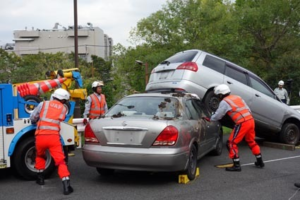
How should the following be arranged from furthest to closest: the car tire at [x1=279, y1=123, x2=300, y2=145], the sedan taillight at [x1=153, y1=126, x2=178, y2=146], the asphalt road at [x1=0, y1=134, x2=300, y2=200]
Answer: the car tire at [x1=279, y1=123, x2=300, y2=145], the sedan taillight at [x1=153, y1=126, x2=178, y2=146], the asphalt road at [x1=0, y1=134, x2=300, y2=200]

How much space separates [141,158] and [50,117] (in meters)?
1.51

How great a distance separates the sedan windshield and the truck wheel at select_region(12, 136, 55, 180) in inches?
52.8

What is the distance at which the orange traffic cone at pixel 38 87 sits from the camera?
653 cm

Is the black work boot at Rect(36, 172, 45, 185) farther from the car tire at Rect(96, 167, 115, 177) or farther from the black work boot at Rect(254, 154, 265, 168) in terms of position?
the black work boot at Rect(254, 154, 265, 168)

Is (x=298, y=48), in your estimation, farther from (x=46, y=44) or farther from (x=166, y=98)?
(x=46, y=44)

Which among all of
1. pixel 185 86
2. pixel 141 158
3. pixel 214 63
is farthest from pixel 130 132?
pixel 214 63

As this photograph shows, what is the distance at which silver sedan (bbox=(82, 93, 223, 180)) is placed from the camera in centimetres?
544

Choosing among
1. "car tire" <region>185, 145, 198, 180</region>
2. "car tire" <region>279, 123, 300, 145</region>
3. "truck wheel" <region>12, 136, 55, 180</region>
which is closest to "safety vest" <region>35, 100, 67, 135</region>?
"truck wheel" <region>12, 136, 55, 180</region>

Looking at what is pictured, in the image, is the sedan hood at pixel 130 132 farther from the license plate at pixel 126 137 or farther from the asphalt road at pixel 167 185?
the asphalt road at pixel 167 185

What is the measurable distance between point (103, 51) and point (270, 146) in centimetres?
10004

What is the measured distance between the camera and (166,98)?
647cm

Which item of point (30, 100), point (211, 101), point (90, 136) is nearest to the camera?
point (90, 136)

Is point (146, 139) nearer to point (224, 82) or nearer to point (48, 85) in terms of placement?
point (48, 85)

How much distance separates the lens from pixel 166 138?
5484mm
